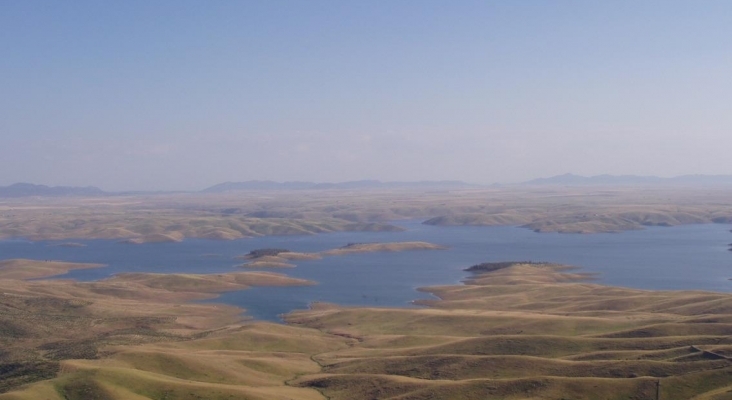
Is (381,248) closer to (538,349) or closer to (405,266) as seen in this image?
(405,266)

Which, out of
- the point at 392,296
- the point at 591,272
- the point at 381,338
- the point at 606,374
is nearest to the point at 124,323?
the point at 381,338

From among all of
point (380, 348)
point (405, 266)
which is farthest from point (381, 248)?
point (380, 348)

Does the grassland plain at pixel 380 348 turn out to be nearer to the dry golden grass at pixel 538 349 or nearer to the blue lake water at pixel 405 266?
the dry golden grass at pixel 538 349

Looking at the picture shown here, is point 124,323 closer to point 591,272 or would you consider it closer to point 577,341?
point 577,341

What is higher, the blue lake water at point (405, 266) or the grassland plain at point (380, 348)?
the grassland plain at point (380, 348)

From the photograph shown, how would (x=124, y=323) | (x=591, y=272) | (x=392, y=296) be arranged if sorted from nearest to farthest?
1. (x=124, y=323)
2. (x=392, y=296)
3. (x=591, y=272)

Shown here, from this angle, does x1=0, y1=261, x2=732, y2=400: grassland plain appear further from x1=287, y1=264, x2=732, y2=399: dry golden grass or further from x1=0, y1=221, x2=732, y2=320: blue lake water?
x1=0, y1=221, x2=732, y2=320: blue lake water

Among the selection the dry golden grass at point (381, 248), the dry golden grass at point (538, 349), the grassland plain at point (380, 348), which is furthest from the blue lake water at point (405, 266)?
the dry golden grass at point (538, 349)

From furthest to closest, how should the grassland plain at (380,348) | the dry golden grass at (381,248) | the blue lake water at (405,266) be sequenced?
the dry golden grass at (381,248)
the blue lake water at (405,266)
the grassland plain at (380,348)
